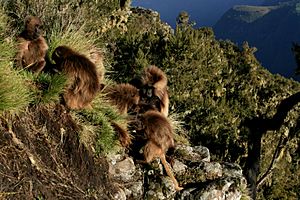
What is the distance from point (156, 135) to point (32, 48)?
1.97 metres

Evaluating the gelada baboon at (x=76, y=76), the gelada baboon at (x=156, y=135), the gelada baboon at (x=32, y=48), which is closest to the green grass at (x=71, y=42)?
the gelada baboon at (x=32, y=48)

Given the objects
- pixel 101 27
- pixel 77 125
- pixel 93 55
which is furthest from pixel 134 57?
pixel 77 125

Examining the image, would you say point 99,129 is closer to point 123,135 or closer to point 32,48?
point 123,135

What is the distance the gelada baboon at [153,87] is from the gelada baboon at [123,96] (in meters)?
0.15

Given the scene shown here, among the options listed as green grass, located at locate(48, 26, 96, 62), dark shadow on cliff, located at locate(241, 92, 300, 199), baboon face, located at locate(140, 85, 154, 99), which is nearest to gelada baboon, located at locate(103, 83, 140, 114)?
baboon face, located at locate(140, 85, 154, 99)

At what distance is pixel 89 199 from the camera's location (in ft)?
16.5

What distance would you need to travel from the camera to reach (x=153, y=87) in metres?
7.14

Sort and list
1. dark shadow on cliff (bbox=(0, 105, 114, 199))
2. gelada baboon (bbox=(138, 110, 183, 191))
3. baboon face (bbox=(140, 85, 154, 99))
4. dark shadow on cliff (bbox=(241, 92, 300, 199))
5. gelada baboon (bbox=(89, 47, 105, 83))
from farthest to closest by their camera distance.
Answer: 1. dark shadow on cliff (bbox=(241, 92, 300, 199))
2. baboon face (bbox=(140, 85, 154, 99))
3. gelada baboon (bbox=(89, 47, 105, 83))
4. gelada baboon (bbox=(138, 110, 183, 191))
5. dark shadow on cliff (bbox=(0, 105, 114, 199))

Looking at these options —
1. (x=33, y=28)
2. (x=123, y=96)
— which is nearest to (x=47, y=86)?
(x=123, y=96)

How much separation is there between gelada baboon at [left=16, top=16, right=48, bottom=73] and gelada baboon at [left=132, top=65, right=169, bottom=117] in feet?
4.77

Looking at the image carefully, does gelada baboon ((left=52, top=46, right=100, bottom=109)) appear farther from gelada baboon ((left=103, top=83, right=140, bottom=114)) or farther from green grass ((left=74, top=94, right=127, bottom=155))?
gelada baboon ((left=103, top=83, right=140, bottom=114))

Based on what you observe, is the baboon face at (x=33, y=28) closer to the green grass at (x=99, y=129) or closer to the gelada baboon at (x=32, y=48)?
the gelada baboon at (x=32, y=48)

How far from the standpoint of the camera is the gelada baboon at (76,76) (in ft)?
19.0

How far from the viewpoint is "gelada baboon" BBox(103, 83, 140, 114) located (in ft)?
22.4
